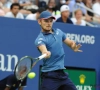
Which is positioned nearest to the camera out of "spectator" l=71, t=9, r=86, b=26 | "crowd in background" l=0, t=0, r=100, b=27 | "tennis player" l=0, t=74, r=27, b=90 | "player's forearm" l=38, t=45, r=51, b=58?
"player's forearm" l=38, t=45, r=51, b=58

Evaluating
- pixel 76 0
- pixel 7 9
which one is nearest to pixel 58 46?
pixel 7 9

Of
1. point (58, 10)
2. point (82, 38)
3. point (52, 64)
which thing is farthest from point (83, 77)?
point (52, 64)

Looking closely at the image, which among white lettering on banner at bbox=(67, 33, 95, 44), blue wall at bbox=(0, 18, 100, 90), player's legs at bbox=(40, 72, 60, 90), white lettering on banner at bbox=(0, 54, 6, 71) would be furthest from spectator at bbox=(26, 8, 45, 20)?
player's legs at bbox=(40, 72, 60, 90)

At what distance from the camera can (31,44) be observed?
412 inches

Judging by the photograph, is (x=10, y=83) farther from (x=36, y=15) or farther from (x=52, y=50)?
(x=36, y=15)

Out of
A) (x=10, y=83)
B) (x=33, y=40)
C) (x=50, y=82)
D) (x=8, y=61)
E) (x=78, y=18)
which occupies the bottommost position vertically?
(x=10, y=83)

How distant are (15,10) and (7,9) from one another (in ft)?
2.41

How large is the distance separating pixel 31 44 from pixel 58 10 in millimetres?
3455

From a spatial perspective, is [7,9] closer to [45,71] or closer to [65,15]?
[65,15]

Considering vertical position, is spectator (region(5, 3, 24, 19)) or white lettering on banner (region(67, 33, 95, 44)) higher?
spectator (region(5, 3, 24, 19))

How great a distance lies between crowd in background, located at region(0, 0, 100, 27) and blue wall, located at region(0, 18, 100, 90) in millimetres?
683

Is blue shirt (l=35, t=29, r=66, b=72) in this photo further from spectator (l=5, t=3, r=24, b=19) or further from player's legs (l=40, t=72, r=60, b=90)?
spectator (l=5, t=3, r=24, b=19)

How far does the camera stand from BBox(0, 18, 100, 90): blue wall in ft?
32.8

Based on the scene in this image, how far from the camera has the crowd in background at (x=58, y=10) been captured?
1151 cm
